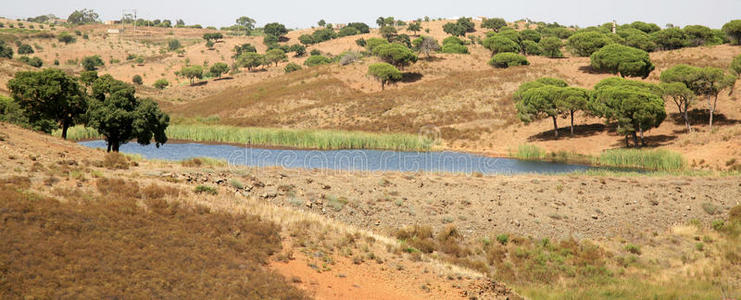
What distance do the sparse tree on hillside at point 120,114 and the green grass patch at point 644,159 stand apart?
45775 millimetres

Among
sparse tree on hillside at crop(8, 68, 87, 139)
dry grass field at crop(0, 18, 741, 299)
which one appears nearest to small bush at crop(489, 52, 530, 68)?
dry grass field at crop(0, 18, 741, 299)

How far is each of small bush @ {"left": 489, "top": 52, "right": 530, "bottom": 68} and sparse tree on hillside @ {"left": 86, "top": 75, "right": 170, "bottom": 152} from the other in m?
92.8

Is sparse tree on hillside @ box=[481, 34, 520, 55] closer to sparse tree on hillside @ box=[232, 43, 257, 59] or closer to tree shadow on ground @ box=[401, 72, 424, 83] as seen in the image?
tree shadow on ground @ box=[401, 72, 424, 83]

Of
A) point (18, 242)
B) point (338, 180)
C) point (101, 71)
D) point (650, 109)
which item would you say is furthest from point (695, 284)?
point (101, 71)

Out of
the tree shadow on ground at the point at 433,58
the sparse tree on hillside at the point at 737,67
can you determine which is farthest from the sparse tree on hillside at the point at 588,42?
the sparse tree on hillside at the point at 737,67

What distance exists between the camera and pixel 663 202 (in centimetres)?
3878

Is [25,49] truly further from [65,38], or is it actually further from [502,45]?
[502,45]

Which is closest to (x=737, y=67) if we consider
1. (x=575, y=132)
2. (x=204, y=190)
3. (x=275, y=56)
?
(x=575, y=132)

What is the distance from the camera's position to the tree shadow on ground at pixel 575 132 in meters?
76.6

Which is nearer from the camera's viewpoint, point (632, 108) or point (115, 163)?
point (115, 163)

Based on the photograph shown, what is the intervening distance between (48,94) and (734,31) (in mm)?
125616

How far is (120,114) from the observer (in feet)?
142

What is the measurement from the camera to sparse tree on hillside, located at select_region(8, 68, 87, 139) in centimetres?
4441

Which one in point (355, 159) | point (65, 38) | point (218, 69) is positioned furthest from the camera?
point (65, 38)
